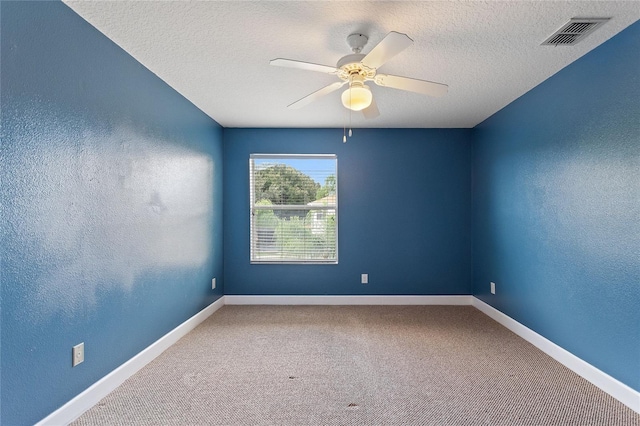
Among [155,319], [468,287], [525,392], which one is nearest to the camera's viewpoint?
[525,392]

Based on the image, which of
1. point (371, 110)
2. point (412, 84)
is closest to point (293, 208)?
point (371, 110)

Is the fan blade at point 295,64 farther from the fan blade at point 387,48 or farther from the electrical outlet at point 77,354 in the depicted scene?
the electrical outlet at point 77,354

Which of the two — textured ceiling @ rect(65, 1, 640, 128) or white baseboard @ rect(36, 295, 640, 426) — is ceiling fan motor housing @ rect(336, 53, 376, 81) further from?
white baseboard @ rect(36, 295, 640, 426)

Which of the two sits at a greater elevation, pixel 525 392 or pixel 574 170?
pixel 574 170

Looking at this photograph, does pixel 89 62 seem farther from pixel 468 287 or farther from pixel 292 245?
pixel 468 287

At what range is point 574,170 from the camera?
238 centimetres

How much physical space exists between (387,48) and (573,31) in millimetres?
1307

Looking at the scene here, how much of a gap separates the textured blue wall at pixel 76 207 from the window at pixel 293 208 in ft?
4.55

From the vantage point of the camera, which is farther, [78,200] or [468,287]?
[468,287]

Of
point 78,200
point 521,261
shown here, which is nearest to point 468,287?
point 521,261

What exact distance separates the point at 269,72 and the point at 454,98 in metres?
1.84

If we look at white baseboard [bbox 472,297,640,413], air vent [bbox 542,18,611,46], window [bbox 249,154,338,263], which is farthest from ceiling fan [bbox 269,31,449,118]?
white baseboard [bbox 472,297,640,413]

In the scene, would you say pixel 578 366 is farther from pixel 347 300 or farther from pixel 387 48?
pixel 387 48

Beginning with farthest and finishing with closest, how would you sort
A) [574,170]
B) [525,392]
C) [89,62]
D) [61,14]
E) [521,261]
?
[521,261] < [574,170] < [525,392] < [89,62] < [61,14]
